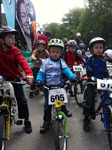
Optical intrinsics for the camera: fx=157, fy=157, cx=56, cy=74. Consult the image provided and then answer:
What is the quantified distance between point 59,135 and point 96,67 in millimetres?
1555

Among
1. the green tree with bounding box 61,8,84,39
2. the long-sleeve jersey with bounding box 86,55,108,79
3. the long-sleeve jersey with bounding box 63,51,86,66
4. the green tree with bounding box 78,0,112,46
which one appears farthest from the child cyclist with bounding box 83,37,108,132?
the green tree with bounding box 61,8,84,39

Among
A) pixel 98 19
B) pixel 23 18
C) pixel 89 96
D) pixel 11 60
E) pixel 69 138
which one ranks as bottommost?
pixel 69 138

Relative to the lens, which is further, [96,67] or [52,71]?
[96,67]

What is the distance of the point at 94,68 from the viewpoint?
128 inches

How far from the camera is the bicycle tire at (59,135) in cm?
235

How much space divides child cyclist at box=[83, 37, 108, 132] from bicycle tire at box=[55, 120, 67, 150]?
800mm

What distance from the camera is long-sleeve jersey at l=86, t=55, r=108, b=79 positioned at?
10.6ft

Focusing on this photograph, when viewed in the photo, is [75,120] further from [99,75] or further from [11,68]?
[11,68]

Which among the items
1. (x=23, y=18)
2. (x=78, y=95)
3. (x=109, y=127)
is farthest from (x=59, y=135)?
(x=23, y=18)

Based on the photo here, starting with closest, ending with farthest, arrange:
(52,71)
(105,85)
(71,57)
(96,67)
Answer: (105,85)
(52,71)
(96,67)
(71,57)

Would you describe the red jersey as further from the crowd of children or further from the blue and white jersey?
the blue and white jersey

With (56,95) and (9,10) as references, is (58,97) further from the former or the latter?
(9,10)

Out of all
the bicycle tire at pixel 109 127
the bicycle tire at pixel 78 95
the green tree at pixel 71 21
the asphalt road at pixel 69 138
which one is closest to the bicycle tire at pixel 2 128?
the asphalt road at pixel 69 138

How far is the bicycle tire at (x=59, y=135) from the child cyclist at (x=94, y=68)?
0.80 metres
